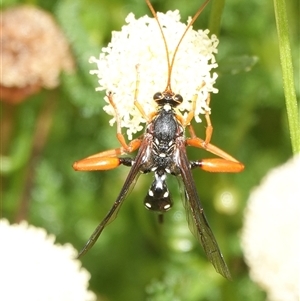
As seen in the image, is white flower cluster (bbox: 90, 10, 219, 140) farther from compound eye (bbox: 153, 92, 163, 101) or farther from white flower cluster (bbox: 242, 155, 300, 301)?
white flower cluster (bbox: 242, 155, 300, 301)

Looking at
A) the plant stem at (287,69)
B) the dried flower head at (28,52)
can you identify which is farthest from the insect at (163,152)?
the dried flower head at (28,52)

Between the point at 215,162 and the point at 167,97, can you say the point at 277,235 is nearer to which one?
the point at 215,162

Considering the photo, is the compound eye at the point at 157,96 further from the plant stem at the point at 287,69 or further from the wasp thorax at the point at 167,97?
the plant stem at the point at 287,69

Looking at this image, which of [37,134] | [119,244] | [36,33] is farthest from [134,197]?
[36,33]

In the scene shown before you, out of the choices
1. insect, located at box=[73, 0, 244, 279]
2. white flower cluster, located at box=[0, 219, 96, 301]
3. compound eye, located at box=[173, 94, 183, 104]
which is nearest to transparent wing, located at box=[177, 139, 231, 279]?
insect, located at box=[73, 0, 244, 279]

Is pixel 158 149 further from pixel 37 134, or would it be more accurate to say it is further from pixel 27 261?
pixel 37 134

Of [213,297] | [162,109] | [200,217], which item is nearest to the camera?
[200,217]
